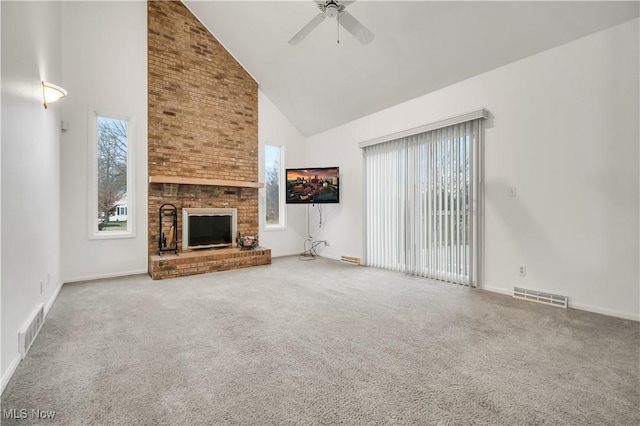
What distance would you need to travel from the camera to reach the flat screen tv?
5801 mm

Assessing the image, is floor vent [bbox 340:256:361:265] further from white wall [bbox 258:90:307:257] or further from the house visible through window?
the house visible through window

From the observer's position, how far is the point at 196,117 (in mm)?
5531

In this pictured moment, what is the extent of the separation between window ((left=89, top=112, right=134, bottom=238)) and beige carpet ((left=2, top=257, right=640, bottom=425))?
63.4 inches

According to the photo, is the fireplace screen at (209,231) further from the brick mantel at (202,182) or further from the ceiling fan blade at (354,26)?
the ceiling fan blade at (354,26)

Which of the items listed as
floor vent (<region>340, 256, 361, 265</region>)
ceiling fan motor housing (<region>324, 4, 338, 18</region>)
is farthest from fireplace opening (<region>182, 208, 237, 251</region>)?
ceiling fan motor housing (<region>324, 4, 338, 18</region>)

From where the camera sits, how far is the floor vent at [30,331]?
82.7 inches

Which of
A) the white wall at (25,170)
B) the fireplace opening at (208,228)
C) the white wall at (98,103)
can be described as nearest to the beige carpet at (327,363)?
the white wall at (25,170)

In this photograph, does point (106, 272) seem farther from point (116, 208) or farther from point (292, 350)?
point (292, 350)

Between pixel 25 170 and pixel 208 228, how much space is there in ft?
10.9

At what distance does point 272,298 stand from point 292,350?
4.40 feet

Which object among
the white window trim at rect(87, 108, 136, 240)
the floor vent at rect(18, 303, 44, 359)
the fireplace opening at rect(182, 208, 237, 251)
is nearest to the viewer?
the floor vent at rect(18, 303, 44, 359)

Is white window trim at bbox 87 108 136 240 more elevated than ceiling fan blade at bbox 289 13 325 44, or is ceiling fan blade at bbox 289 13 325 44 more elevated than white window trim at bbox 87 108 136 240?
ceiling fan blade at bbox 289 13 325 44

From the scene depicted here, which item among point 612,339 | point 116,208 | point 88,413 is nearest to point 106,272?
point 116,208

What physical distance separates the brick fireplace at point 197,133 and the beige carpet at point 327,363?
1812mm
